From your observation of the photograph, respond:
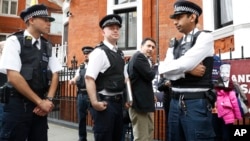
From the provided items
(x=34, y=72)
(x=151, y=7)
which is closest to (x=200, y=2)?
(x=151, y=7)

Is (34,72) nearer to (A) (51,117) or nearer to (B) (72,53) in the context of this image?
(A) (51,117)

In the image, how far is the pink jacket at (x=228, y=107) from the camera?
13.1 ft

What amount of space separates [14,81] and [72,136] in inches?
→ 173

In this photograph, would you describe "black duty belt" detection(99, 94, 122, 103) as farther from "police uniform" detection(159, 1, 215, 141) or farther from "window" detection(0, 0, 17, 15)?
"window" detection(0, 0, 17, 15)

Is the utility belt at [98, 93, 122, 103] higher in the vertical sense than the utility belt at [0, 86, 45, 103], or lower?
lower

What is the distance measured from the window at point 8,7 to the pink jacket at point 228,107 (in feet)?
75.4

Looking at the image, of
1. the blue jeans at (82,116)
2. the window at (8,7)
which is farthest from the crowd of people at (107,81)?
the window at (8,7)

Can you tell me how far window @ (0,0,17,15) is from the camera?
23.3 metres

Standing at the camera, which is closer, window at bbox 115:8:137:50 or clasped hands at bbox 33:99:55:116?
clasped hands at bbox 33:99:55:116

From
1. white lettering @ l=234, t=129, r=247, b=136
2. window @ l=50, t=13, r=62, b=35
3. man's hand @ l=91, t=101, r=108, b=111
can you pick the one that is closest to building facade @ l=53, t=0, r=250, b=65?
white lettering @ l=234, t=129, r=247, b=136

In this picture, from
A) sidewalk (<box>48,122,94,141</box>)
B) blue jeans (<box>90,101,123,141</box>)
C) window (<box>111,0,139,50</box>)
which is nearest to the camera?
blue jeans (<box>90,101,123,141</box>)

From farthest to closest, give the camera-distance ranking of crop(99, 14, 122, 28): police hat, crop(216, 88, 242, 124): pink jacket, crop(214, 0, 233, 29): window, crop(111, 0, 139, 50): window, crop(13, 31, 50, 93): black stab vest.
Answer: crop(111, 0, 139, 50): window < crop(214, 0, 233, 29): window < crop(216, 88, 242, 124): pink jacket < crop(99, 14, 122, 28): police hat < crop(13, 31, 50, 93): black stab vest

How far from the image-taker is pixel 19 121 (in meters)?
2.92

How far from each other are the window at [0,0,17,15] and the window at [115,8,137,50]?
1701 cm
